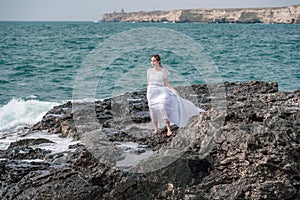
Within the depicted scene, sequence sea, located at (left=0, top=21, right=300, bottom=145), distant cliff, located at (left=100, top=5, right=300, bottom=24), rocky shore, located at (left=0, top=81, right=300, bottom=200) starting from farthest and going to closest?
distant cliff, located at (left=100, top=5, right=300, bottom=24), sea, located at (left=0, top=21, right=300, bottom=145), rocky shore, located at (left=0, top=81, right=300, bottom=200)

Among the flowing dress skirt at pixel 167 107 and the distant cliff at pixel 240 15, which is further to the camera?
the distant cliff at pixel 240 15

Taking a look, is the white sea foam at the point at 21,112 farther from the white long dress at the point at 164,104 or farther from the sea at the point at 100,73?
the white long dress at the point at 164,104

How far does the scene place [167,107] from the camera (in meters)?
10.0

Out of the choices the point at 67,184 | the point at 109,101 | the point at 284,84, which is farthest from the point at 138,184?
the point at 284,84

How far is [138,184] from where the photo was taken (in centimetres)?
672

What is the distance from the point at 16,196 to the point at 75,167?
0.91 metres

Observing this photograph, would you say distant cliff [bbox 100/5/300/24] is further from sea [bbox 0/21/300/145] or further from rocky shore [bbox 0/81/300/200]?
rocky shore [bbox 0/81/300/200]

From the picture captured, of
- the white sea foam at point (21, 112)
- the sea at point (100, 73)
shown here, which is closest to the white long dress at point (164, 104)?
the sea at point (100, 73)

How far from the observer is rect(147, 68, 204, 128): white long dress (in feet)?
32.7

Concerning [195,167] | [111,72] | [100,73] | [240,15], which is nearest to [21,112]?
[195,167]

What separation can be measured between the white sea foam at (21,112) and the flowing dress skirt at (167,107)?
5259mm

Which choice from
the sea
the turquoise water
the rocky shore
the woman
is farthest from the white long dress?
the turquoise water

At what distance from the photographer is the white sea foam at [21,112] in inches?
575

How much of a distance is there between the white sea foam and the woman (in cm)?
523
